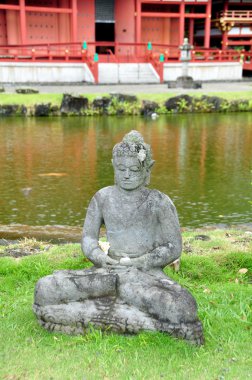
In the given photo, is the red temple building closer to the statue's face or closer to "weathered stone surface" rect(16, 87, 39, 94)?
"weathered stone surface" rect(16, 87, 39, 94)

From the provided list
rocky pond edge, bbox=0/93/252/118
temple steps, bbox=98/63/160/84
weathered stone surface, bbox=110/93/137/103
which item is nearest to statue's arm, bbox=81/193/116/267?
rocky pond edge, bbox=0/93/252/118

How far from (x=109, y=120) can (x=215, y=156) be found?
9.07m

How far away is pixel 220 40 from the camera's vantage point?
42.2 metres

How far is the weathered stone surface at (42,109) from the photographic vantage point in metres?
25.2

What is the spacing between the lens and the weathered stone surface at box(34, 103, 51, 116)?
25.2 meters

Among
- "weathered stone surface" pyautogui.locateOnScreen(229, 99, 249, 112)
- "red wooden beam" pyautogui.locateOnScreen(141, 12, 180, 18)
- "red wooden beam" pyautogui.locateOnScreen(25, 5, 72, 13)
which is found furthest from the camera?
"red wooden beam" pyautogui.locateOnScreen(141, 12, 180, 18)

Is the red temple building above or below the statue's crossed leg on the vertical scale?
above

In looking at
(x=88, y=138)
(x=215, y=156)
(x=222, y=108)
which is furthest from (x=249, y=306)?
(x=222, y=108)

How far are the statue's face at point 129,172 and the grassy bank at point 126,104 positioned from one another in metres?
21.1

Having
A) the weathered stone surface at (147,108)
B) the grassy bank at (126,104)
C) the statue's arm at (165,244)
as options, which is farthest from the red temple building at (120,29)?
the statue's arm at (165,244)

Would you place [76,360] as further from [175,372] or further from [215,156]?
[215,156]

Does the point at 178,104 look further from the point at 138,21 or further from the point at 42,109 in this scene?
the point at 138,21

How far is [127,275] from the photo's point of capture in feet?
14.9

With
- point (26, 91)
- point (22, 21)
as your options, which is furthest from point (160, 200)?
point (22, 21)
